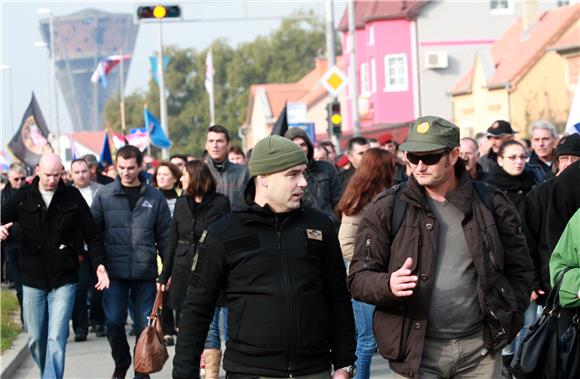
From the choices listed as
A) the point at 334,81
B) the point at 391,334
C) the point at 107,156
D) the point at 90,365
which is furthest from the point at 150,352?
the point at 334,81

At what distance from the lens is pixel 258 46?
112562 millimetres

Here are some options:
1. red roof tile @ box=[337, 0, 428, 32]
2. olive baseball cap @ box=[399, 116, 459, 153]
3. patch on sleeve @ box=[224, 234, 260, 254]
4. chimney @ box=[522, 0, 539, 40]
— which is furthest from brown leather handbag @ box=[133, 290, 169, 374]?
red roof tile @ box=[337, 0, 428, 32]

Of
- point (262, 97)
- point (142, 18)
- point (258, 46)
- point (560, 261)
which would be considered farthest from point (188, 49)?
point (560, 261)

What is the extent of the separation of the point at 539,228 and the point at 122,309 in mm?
3582

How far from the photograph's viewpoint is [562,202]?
8.73 meters

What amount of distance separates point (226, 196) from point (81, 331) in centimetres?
452

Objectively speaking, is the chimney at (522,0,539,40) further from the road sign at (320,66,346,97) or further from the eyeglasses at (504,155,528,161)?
the eyeglasses at (504,155,528,161)

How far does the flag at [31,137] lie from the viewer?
972 inches

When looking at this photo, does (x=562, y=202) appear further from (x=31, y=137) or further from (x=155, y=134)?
(x=155, y=134)

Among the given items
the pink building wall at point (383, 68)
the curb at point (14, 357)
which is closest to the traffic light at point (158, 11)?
the curb at point (14, 357)

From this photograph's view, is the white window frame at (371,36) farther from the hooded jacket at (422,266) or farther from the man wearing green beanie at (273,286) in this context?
the man wearing green beanie at (273,286)

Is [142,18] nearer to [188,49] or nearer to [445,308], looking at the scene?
[445,308]

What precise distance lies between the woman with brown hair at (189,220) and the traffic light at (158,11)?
1498cm

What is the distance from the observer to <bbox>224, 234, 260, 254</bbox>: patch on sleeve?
19.2 feet
